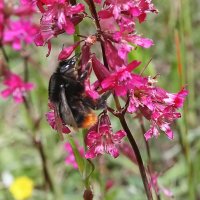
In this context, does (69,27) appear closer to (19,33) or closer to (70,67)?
(70,67)

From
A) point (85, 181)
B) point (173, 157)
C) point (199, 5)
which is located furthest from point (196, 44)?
point (85, 181)

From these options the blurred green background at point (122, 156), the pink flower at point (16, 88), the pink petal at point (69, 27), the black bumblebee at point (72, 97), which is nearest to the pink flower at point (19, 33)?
the pink flower at point (16, 88)

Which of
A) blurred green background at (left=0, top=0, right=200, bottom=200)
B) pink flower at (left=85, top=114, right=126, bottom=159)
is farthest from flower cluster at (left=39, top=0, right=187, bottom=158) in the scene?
blurred green background at (left=0, top=0, right=200, bottom=200)

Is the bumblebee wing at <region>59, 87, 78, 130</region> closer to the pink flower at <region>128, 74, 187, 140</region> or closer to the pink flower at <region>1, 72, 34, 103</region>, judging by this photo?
the pink flower at <region>128, 74, 187, 140</region>

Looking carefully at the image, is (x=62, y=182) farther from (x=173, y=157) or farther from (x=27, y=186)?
(x=173, y=157)

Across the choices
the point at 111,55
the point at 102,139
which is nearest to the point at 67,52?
the point at 111,55
